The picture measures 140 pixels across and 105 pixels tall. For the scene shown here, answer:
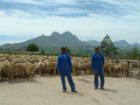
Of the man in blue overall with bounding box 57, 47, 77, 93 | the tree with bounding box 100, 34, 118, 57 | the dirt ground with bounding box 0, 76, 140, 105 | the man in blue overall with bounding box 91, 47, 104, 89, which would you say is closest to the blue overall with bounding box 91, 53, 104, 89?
the man in blue overall with bounding box 91, 47, 104, 89

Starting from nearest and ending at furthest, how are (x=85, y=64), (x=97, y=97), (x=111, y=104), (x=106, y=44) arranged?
(x=111, y=104) < (x=97, y=97) < (x=85, y=64) < (x=106, y=44)

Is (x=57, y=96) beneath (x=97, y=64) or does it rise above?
beneath

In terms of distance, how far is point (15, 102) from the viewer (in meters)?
12.6

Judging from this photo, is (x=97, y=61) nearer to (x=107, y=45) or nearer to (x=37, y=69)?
(x=37, y=69)

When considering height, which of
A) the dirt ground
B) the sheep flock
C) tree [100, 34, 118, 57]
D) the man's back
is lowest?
the dirt ground

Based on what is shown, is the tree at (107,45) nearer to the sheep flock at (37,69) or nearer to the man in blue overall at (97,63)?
the sheep flock at (37,69)

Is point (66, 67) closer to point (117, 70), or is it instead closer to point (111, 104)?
point (111, 104)

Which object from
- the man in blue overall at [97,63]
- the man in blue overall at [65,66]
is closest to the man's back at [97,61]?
the man in blue overall at [97,63]

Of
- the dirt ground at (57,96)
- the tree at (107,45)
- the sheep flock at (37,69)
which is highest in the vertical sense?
the tree at (107,45)

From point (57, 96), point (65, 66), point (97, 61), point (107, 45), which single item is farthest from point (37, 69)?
point (107, 45)

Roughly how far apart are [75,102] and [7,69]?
7964 millimetres

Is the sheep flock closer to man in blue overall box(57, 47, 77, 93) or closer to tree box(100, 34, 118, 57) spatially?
man in blue overall box(57, 47, 77, 93)

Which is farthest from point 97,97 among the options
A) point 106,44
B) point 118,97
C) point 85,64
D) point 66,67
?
point 106,44

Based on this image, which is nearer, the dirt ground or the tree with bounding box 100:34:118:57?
the dirt ground
